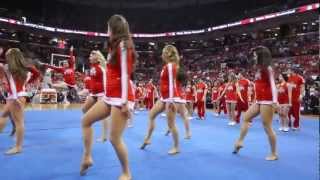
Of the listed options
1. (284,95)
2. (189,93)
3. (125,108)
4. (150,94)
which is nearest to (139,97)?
(150,94)

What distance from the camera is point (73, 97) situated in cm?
2830

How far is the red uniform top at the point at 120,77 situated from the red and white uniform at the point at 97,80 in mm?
2633

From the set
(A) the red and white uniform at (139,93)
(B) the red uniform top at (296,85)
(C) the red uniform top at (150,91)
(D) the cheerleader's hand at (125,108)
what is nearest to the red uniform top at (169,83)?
(D) the cheerleader's hand at (125,108)

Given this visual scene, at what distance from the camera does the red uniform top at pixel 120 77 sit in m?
4.07

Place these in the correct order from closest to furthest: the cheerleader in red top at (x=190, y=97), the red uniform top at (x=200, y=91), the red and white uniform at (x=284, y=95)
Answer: the red and white uniform at (x=284, y=95)
the red uniform top at (x=200, y=91)
the cheerleader in red top at (x=190, y=97)

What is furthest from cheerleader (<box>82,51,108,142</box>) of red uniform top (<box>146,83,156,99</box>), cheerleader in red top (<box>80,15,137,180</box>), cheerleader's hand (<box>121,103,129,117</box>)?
red uniform top (<box>146,83,156,99</box>)

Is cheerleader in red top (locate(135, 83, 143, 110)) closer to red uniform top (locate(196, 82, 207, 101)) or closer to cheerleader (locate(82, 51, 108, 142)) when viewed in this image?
red uniform top (locate(196, 82, 207, 101))

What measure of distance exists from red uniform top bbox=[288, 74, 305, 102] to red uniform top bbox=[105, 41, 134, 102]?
25.0ft

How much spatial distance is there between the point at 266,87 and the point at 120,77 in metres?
3.12

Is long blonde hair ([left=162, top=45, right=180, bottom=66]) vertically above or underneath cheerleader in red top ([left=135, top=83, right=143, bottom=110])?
above

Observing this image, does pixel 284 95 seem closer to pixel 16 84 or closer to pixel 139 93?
pixel 16 84

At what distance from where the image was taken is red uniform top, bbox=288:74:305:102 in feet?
34.2

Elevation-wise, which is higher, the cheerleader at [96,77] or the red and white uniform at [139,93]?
the cheerleader at [96,77]

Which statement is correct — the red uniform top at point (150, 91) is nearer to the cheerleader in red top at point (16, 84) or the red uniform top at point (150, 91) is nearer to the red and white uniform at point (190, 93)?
the red and white uniform at point (190, 93)
